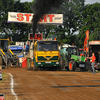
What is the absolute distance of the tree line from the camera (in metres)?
68.6

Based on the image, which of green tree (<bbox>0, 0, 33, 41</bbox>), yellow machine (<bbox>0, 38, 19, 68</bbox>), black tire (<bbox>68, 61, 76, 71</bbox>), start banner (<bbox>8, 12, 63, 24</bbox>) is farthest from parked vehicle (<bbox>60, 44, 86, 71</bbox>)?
green tree (<bbox>0, 0, 33, 41</bbox>)

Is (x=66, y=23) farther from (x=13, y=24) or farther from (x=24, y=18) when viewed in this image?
(x=24, y=18)

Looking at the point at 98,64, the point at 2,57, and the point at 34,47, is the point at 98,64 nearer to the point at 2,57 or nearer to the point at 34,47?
the point at 34,47

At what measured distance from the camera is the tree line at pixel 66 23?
68625 millimetres

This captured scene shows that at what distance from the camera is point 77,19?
70.9 meters

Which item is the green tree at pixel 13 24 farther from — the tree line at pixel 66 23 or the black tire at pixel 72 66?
the black tire at pixel 72 66

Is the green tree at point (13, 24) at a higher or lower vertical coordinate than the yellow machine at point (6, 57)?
higher

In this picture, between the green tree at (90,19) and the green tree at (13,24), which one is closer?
the green tree at (90,19)

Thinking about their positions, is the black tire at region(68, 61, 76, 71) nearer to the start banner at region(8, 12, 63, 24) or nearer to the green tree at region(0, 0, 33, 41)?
the start banner at region(8, 12, 63, 24)

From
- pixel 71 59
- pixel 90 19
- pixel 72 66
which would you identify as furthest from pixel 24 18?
pixel 90 19

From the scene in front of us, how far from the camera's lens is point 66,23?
70250 mm

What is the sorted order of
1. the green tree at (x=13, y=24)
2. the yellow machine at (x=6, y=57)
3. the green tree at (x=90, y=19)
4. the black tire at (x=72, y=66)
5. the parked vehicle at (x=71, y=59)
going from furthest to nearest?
the green tree at (x=13, y=24) < the green tree at (x=90, y=19) < the yellow machine at (x=6, y=57) < the parked vehicle at (x=71, y=59) < the black tire at (x=72, y=66)

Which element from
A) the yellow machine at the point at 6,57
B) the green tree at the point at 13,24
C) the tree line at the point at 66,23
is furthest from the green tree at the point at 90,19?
the yellow machine at the point at 6,57

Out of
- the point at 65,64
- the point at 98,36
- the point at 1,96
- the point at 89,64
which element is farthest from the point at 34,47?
the point at 98,36
